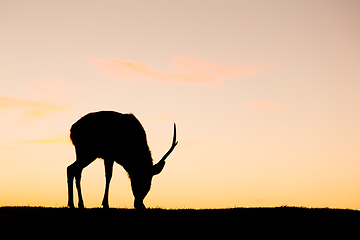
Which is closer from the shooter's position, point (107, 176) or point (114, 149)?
point (107, 176)

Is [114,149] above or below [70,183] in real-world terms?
above

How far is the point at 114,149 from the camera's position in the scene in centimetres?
1961

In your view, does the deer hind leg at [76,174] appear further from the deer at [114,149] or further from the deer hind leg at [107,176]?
the deer hind leg at [107,176]

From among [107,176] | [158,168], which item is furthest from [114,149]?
[158,168]
